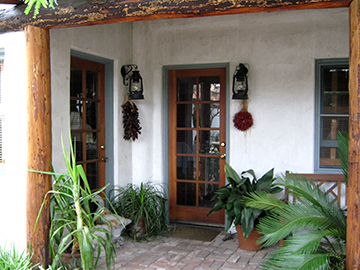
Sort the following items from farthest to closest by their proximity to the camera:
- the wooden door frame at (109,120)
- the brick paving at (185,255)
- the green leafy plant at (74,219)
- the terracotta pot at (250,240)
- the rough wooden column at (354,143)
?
the wooden door frame at (109,120)
the terracotta pot at (250,240)
the brick paving at (185,255)
the green leafy plant at (74,219)
the rough wooden column at (354,143)

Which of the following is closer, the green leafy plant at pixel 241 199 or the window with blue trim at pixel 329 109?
the green leafy plant at pixel 241 199

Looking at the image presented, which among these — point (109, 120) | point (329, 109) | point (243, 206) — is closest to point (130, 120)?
point (109, 120)

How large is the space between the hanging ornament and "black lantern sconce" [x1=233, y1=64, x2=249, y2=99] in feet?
0.49

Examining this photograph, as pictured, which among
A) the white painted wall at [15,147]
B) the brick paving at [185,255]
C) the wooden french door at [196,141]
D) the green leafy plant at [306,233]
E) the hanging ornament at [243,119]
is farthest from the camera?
the wooden french door at [196,141]

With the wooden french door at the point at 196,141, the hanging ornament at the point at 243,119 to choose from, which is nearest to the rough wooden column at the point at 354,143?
the hanging ornament at the point at 243,119

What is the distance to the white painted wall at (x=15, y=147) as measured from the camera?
2.99m

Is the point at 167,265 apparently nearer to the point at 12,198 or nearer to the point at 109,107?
the point at 12,198

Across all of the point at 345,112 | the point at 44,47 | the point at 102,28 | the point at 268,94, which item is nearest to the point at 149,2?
the point at 44,47

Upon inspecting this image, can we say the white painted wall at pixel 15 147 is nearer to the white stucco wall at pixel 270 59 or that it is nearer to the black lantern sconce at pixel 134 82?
the black lantern sconce at pixel 134 82

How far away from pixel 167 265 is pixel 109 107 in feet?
6.33

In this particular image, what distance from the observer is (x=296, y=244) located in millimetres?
2625

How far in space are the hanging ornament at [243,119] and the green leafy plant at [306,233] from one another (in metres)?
1.30

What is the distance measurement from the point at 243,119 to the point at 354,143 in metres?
1.96

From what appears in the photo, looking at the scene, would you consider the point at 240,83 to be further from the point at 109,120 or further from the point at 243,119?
the point at 109,120
